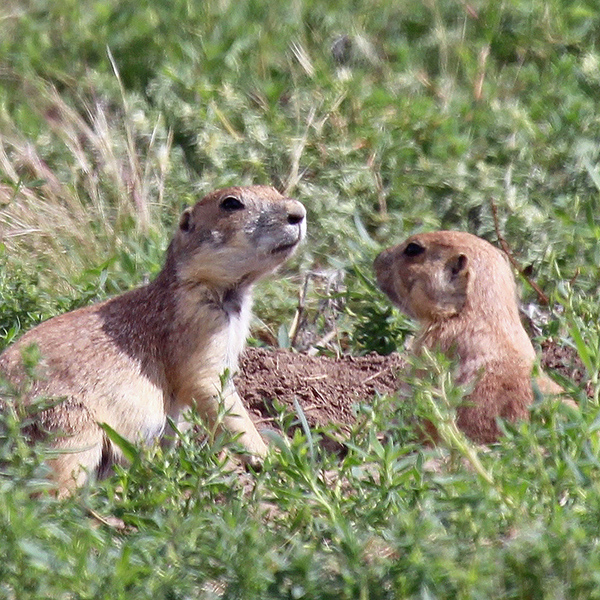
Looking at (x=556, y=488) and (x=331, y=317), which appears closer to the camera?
(x=556, y=488)

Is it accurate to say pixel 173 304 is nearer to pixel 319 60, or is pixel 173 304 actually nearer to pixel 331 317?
pixel 331 317

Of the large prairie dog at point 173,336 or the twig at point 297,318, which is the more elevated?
the large prairie dog at point 173,336

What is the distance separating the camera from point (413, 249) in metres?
5.89

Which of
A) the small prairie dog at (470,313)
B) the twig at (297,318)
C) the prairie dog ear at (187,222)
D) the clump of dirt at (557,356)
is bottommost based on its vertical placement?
the twig at (297,318)

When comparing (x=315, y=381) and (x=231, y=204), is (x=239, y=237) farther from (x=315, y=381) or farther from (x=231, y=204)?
(x=315, y=381)

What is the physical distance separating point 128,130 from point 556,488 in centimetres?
A: 434

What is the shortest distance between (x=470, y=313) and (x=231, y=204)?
1.09 meters

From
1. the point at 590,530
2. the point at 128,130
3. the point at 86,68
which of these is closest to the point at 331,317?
the point at 128,130

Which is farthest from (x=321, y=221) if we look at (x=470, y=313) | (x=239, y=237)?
(x=470, y=313)

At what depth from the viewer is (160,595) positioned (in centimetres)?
339

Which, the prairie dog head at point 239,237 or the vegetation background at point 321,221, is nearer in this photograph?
the vegetation background at point 321,221

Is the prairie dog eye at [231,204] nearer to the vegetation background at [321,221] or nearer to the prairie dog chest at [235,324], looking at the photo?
the prairie dog chest at [235,324]

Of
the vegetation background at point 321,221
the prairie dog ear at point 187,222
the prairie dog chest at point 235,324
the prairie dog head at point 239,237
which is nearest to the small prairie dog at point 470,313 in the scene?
the vegetation background at point 321,221

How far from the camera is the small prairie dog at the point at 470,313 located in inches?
204
